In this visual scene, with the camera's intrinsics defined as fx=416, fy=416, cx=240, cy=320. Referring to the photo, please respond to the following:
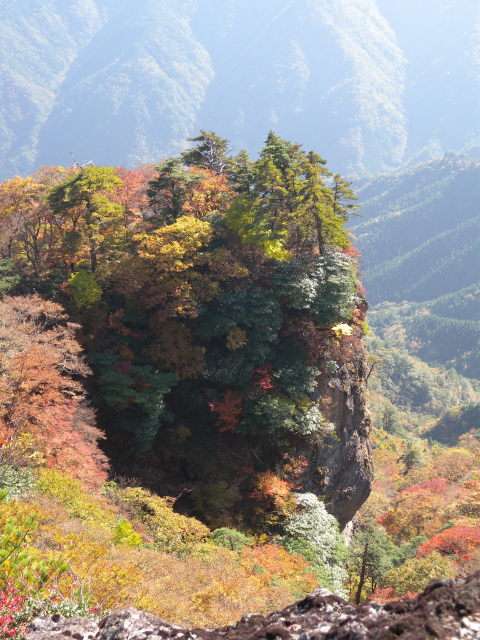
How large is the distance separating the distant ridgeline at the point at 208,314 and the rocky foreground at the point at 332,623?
14.3 meters

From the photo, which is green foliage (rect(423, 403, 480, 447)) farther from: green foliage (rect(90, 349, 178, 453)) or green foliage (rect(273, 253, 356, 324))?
green foliage (rect(90, 349, 178, 453))

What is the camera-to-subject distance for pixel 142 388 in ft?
64.2

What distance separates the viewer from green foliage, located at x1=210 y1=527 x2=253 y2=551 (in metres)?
15.0

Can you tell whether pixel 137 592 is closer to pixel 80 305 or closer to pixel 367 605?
pixel 367 605

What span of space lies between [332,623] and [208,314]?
18473mm

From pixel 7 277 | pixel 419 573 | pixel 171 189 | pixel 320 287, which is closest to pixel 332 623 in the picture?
pixel 320 287

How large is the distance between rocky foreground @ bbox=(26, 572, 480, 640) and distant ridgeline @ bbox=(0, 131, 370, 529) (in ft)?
46.8

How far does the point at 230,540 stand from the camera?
15.6 m

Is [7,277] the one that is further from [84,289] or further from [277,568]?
[277,568]

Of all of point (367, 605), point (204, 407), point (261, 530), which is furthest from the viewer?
point (204, 407)

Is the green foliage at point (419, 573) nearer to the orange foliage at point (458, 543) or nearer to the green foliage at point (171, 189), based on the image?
the orange foliage at point (458, 543)

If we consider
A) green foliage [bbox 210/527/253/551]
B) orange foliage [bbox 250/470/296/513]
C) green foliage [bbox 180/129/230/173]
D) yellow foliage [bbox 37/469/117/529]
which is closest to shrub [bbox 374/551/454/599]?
orange foliage [bbox 250/470/296/513]

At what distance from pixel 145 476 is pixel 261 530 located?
230 inches

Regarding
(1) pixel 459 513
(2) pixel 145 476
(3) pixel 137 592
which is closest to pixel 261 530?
(2) pixel 145 476
